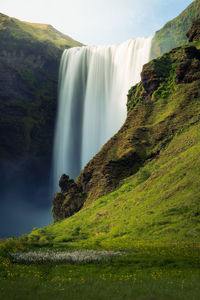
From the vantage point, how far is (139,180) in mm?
44312

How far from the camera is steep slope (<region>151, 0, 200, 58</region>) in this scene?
10162 cm

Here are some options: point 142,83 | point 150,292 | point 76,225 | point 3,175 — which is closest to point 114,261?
point 150,292

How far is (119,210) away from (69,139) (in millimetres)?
63195

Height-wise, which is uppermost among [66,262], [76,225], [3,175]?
[3,175]

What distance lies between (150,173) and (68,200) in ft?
60.0

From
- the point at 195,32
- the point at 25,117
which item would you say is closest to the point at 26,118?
the point at 25,117

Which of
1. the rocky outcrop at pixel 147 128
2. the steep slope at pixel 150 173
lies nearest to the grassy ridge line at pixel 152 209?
the steep slope at pixel 150 173

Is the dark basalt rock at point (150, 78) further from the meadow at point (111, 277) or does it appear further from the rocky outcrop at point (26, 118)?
the rocky outcrop at point (26, 118)

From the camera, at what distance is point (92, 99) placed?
9488 centimetres

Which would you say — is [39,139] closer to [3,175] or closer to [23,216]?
[3,175]

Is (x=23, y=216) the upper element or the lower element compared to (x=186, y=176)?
upper

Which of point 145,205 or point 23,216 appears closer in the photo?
point 145,205

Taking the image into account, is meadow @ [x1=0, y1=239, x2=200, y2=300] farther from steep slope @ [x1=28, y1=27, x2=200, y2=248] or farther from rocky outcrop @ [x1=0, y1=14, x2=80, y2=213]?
rocky outcrop @ [x1=0, y1=14, x2=80, y2=213]

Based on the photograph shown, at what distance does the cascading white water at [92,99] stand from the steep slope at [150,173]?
21501mm
